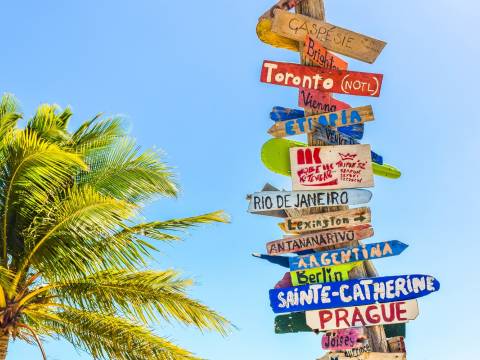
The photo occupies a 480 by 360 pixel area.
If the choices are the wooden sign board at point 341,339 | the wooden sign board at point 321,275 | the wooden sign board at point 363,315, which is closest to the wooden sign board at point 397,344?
the wooden sign board at point 363,315

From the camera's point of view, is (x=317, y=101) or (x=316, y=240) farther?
(x=317, y=101)

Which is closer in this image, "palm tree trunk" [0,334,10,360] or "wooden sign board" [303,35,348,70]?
"wooden sign board" [303,35,348,70]

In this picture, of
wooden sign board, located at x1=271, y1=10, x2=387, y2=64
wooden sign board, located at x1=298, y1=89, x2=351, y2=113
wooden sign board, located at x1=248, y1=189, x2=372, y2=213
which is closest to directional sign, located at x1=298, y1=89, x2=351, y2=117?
wooden sign board, located at x1=298, y1=89, x2=351, y2=113

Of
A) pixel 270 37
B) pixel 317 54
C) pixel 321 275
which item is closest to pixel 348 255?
pixel 321 275

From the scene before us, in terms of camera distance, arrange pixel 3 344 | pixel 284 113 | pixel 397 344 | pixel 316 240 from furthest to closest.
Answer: pixel 3 344 → pixel 284 113 → pixel 316 240 → pixel 397 344

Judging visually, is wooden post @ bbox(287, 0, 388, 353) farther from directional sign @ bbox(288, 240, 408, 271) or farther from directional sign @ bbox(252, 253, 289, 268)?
directional sign @ bbox(252, 253, 289, 268)

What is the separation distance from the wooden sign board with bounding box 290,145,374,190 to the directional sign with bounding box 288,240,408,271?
919 millimetres

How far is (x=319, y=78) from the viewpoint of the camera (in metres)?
9.24

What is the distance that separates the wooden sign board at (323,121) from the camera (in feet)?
29.6

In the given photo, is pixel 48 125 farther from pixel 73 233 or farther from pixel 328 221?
pixel 328 221

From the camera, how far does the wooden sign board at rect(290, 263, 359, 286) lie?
8420mm

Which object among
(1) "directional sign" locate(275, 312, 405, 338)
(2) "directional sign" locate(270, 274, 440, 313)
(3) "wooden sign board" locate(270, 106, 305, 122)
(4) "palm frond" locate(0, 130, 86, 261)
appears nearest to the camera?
(2) "directional sign" locate(270, 274, 440, 313)

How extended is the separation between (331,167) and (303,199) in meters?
0.58

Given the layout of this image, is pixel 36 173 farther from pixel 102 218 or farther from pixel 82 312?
pixel 82 312
